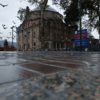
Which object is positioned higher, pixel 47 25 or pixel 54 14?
pixel 54 14

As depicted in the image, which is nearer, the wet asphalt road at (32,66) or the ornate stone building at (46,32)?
the wet asphalt road at (32,66)

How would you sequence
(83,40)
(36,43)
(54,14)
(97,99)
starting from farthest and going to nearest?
(54,14)
(36,43)
(83,40)
(97,99)

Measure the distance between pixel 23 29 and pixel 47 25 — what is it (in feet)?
46.6

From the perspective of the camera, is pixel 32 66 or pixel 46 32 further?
pixel 46 32

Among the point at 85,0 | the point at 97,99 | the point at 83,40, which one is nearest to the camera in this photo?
the point at 97,99

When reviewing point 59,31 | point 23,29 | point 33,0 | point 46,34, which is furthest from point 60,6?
point 23,29

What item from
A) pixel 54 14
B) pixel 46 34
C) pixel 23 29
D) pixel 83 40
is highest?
pixel 54 14

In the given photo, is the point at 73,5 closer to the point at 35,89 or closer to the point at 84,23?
the point at 84,23

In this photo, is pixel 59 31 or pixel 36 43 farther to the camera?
pixel 59 31

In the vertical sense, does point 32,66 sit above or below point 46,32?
below

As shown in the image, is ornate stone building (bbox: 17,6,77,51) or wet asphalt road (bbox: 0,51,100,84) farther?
ornate stone building (bbox: 17,6,77,51)

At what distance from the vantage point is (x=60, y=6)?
923 inches

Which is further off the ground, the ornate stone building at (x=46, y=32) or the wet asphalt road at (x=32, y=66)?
the ornate stone building at (x=46, y=32)

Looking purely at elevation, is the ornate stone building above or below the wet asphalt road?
above
